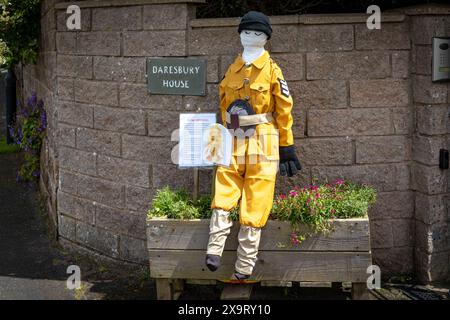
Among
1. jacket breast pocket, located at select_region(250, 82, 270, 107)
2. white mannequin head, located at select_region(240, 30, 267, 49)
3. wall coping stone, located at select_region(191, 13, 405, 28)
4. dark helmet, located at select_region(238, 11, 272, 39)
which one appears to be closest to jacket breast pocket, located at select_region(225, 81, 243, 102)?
jacket breast pocket, located at select_region(250, 82, 270, 107)

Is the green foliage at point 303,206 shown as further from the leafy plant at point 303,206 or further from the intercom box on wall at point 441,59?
the intercom box on wall at point 441,59

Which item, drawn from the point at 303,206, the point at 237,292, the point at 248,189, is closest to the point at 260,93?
the point at 248,189

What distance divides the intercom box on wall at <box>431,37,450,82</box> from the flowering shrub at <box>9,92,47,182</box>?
442 centimetres

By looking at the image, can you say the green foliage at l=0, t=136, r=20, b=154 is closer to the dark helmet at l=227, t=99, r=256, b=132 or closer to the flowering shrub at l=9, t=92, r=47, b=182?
the flowering shrub at l=9, t=92, r=47, b=182

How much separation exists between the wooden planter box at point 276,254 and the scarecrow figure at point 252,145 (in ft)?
0.57

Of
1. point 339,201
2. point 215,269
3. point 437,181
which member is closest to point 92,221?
point 215,269

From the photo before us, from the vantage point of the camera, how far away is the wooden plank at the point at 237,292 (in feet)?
16.1

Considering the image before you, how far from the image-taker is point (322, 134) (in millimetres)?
5457

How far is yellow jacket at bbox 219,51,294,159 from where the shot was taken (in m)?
4.76

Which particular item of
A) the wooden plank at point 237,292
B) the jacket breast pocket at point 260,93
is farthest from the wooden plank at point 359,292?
the jacket breast pocket at point 260,93

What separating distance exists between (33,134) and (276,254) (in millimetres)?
4565

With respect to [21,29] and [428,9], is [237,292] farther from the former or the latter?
[21,29]

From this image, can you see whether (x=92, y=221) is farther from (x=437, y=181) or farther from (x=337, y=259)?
(x=437, y=181)

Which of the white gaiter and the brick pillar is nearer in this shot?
the white gaiter
